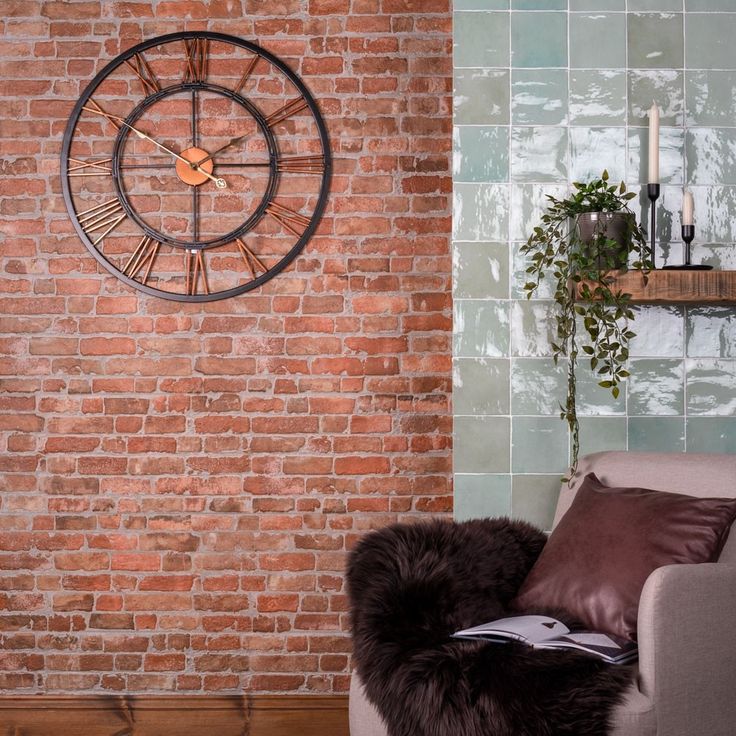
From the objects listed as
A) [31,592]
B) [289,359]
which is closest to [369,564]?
[289,359]

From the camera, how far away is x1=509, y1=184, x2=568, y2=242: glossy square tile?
220 cm

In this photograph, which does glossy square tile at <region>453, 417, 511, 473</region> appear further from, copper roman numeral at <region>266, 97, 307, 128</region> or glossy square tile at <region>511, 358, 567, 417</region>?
copper roman numeral at <region>266, 97, 307, 128</region>

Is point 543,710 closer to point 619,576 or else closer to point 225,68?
point 619,576

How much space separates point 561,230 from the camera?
219 cm

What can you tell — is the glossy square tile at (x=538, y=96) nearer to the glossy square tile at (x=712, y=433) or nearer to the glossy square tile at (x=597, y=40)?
the glossy square tile at (x=597, y=40)

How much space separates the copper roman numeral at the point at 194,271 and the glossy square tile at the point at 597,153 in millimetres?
1185

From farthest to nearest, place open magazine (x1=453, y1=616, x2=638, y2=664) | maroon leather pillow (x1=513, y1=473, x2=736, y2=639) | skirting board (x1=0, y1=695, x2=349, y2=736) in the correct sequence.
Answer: skirting board (x1=0, y1=695, x2=349, y2=736) → maroon leather pillow (x1=513, y1=473, x2=736, y2=639) → open magazine (x1=453, y1=616, x2=638, y2=664)

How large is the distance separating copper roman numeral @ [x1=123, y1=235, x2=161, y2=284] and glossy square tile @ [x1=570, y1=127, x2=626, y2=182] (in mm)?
1331

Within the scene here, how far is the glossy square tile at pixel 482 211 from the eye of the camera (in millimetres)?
2199

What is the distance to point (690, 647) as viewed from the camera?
4.60 ft

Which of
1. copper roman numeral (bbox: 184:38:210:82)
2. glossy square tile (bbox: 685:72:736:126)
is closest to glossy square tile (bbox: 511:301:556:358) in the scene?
glossy square tile (bbox: 685:72:736:126)

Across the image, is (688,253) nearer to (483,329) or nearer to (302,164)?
(483,329)

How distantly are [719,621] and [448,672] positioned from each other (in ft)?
1.74

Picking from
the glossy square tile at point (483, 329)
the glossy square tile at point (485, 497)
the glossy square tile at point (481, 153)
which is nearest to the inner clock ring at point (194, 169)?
the glossy square tile at point (481, 153)
